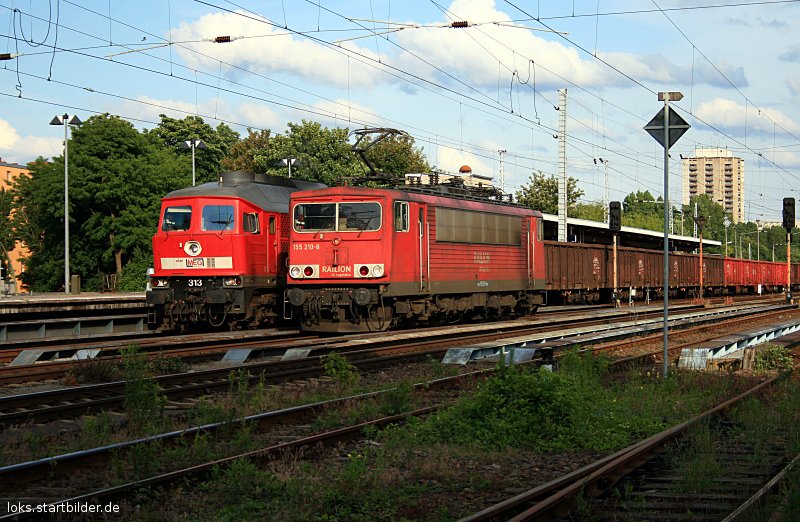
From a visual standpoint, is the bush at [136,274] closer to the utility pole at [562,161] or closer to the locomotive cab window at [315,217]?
the utility pole at [562,161]

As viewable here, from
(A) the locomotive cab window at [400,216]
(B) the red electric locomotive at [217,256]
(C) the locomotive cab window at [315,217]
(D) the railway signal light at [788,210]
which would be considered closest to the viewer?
(A) the locomotive cab window at [400,216]

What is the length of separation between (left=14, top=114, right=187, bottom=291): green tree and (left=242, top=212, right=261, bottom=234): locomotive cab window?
3284cm

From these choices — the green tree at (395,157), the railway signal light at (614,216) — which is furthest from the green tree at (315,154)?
the railway signal light at (614,216)

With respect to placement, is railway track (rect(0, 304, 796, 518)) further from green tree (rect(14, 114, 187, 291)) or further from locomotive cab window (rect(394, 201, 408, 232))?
green tree (rect(14, 114, 187, 291))

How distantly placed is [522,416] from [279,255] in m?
14.3

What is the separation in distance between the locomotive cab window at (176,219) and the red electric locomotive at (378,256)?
8.68ft

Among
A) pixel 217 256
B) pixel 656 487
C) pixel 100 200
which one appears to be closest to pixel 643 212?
pixel 100 200

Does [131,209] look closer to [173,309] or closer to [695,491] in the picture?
[173,309]

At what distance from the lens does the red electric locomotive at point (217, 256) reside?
21.4 meters

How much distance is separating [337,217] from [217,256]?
3.05 meters

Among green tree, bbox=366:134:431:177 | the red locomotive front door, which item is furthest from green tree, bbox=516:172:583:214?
the red locomotive front door

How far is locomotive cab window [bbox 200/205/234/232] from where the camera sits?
21.6 meters

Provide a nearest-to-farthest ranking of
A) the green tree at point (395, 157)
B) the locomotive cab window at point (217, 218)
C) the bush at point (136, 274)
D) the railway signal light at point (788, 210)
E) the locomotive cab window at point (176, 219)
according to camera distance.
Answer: the locomotive cab window at point (217, 218) < the locomotive cab window at point (176, 219) < the railway signal light at point (788, 210) < the bush at point (136, 274) < the green tree at point (395, 157)

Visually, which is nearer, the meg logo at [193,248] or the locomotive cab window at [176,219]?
the meg logo at [193,248]
